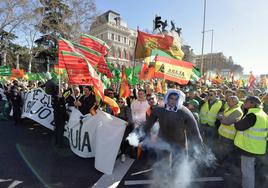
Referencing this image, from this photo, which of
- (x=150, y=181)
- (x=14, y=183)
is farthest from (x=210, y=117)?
(x=14, y=183)

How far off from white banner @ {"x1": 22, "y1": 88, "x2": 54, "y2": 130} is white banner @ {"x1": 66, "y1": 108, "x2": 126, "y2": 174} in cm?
206

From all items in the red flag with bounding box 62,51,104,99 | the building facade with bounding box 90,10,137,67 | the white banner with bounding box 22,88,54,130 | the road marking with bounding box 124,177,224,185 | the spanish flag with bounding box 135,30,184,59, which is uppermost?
the building facade with bounding box 90,10,137,67

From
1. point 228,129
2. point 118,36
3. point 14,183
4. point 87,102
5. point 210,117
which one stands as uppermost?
point 118,36

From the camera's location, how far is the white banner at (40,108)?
24.6ft

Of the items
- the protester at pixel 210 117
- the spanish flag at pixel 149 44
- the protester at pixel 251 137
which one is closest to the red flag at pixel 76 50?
the spanish flag at pixel 149 44

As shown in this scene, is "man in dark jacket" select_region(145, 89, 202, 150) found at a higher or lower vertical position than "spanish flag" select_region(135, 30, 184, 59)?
lower

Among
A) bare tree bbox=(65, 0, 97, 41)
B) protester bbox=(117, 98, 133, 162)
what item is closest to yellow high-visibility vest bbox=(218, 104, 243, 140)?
protester bbox=(117, 98, 133, 162)

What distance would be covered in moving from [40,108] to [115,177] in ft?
14.0

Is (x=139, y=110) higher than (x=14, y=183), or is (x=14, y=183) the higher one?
(x=139, y=110)

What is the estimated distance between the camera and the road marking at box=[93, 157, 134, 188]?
14.3 feet

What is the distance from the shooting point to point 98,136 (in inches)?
199

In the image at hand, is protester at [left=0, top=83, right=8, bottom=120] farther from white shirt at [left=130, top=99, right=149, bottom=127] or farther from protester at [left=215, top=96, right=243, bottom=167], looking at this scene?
protester at [left=215, top=96, right=243, bottom=167]

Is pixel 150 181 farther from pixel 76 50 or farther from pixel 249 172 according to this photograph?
pixel 76 50

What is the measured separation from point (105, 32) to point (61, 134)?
75.6m
